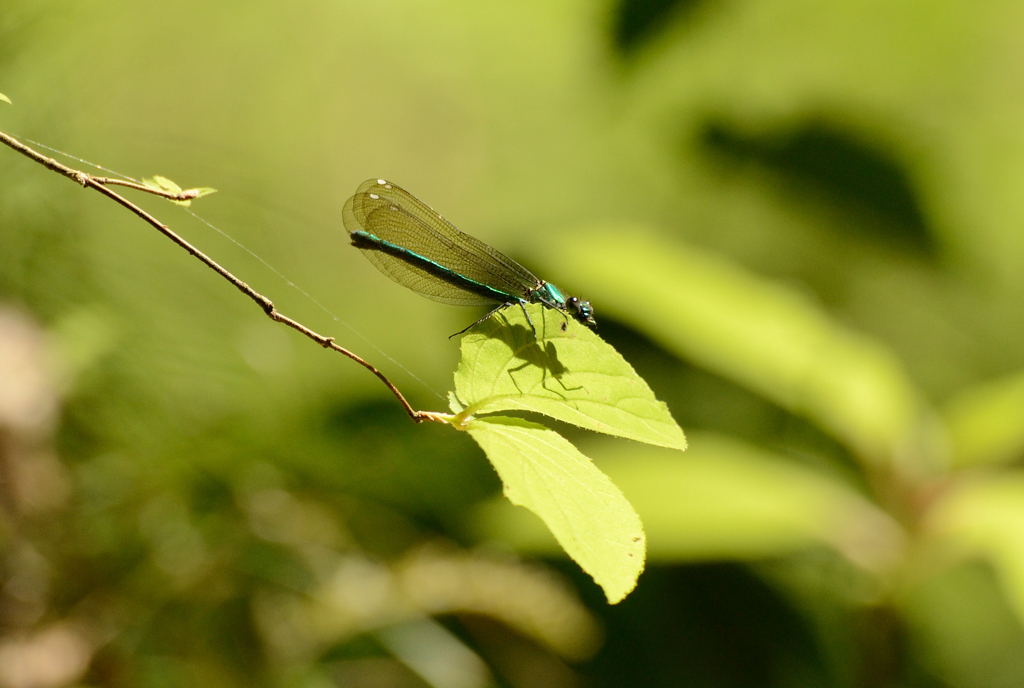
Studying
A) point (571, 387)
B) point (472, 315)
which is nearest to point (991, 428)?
point (472, 315)

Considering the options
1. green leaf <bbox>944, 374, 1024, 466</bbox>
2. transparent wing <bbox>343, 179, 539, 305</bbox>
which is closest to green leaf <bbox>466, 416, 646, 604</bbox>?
transparent wing <bbox>343, 179, 539, 305</bbox>

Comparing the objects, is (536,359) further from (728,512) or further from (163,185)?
(728,512)

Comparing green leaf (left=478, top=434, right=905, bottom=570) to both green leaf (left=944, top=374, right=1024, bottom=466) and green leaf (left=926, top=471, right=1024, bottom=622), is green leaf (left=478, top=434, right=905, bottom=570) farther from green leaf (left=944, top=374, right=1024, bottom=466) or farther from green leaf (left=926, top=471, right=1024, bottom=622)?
green leaf (left=944, top=374, right=1024, bottom=466)

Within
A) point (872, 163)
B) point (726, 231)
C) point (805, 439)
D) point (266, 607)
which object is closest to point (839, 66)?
point (872, 163)

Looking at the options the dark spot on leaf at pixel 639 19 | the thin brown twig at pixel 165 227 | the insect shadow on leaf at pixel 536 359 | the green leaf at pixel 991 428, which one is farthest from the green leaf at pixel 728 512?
the dark spot on leaf at pixel 639 19

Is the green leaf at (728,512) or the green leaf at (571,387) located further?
the green leaf at (728,512)

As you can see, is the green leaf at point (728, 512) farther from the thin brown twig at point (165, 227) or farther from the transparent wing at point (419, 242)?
the thin brown twig at point (165, 227)
